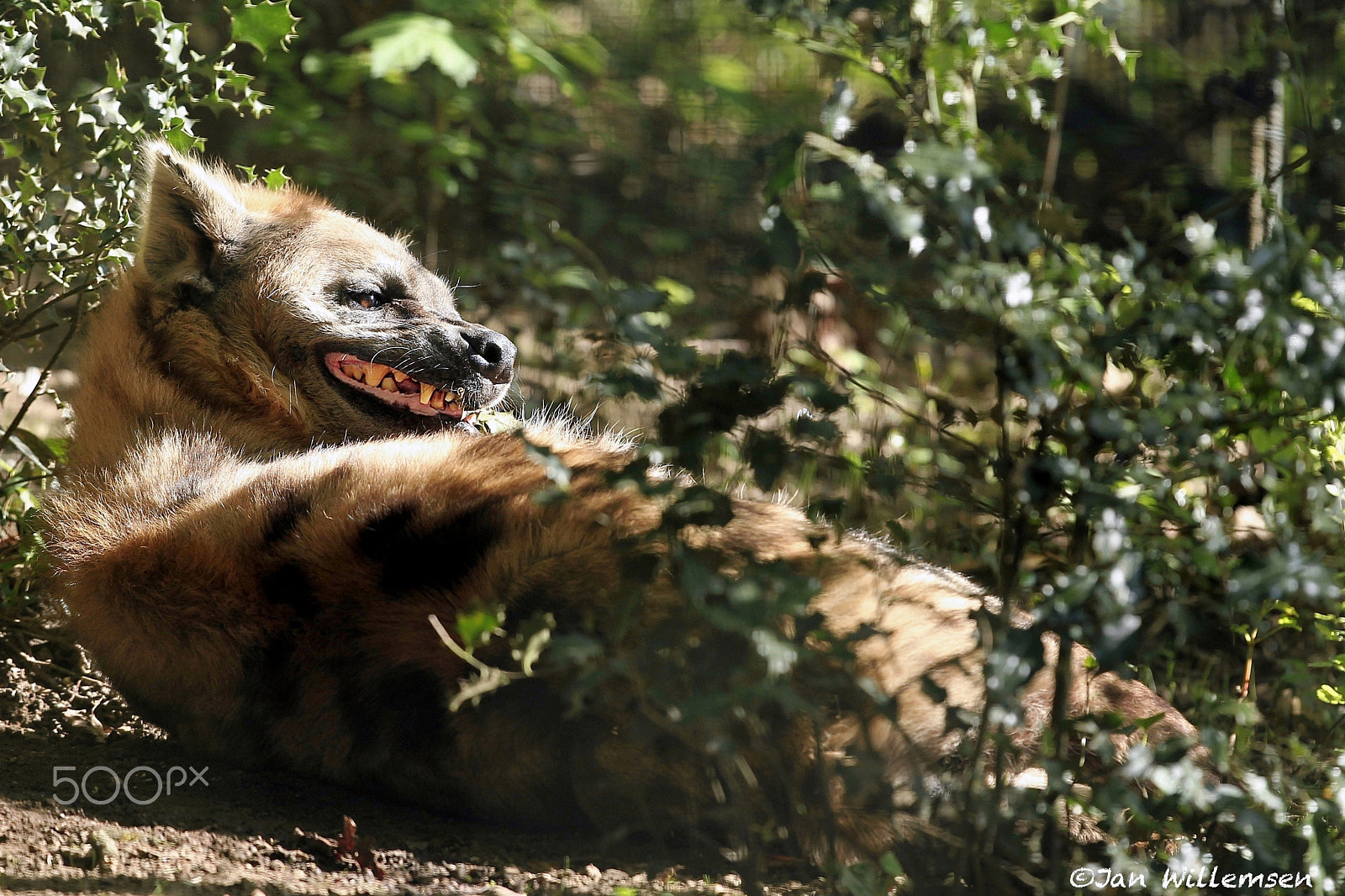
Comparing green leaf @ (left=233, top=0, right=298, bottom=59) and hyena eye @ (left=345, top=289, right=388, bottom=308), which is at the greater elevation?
green leaf @ (left=233, top=0, right=298, bottom=59)

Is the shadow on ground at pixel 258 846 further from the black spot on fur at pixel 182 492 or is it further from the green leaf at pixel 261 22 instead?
the green leaf at pixel 261 22

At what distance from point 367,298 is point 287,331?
26 centimetres

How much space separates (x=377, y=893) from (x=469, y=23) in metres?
4.99

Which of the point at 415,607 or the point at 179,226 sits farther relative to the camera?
the point at 179,226

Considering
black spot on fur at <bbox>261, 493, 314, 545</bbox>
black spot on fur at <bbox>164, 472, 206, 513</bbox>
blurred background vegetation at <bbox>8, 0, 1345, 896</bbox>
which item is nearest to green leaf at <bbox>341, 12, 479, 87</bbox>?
blurred background vegetation at <bbox>8, 0, 1345, 896</bbox>

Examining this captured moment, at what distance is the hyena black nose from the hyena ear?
2.24ft

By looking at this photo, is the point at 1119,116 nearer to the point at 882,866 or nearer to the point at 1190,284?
the point at 1190,284

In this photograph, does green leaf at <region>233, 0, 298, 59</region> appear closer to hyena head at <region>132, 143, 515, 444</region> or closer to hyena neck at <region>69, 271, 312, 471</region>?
hyena head at <region>132, 143, 515, 444</region>

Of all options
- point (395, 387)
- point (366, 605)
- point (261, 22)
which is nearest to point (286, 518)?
point (366, 605)

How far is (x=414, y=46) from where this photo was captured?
4.92 metres

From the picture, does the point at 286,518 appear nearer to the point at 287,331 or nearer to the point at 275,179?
the point at 287,331

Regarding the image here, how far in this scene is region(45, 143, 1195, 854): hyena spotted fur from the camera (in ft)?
6.62

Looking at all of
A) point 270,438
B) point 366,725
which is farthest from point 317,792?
point 270,438

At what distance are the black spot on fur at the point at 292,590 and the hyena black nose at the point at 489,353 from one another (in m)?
1.02
